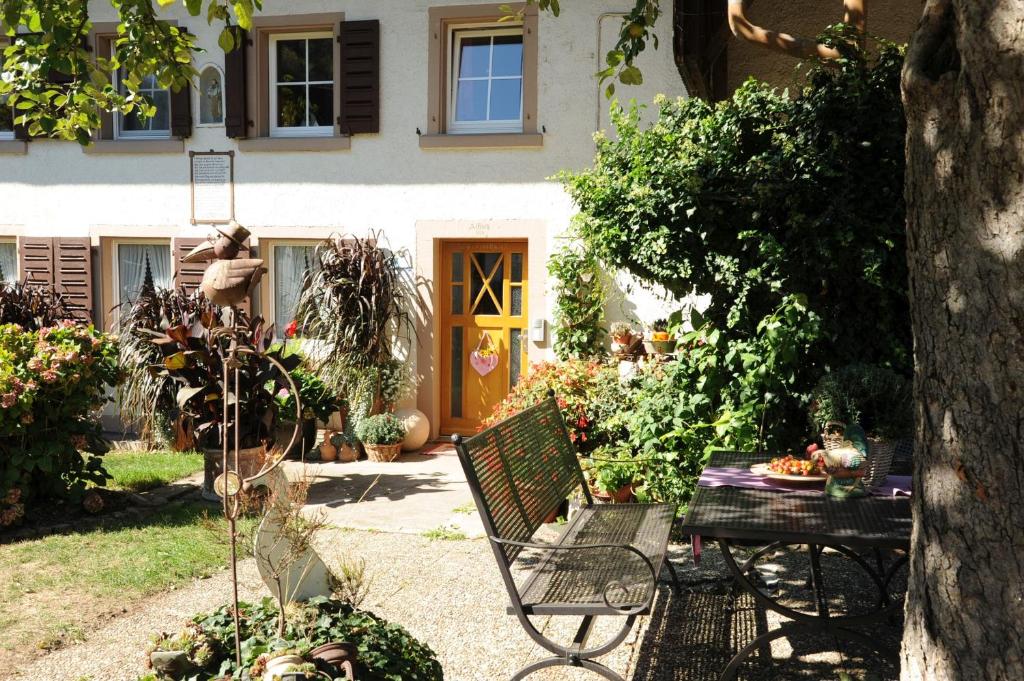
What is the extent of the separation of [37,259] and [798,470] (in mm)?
8893

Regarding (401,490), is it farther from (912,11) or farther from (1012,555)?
(912,11)

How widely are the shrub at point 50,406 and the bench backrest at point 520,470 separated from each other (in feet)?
11.0

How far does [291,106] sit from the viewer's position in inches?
366

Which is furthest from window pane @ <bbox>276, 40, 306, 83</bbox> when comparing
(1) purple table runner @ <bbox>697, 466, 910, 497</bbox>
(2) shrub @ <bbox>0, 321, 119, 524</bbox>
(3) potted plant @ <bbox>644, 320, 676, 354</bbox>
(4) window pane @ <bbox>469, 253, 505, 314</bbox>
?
(1) purple table runner @ <bbox>697, 466, 910, 497</bbox>

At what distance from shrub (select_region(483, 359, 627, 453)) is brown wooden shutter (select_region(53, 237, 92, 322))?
5120mm

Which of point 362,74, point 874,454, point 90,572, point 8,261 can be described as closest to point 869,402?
point 874,454

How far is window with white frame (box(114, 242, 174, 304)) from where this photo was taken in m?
9.78

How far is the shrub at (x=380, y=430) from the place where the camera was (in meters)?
8.19

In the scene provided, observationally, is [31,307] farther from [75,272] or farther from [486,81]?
[486,81]

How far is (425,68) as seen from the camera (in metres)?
8.69

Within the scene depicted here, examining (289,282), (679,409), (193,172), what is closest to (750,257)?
(679,409)

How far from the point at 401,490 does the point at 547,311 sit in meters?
2.29

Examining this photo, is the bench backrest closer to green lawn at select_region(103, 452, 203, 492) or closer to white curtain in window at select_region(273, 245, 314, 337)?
green lawn at select_region(103, 452, 203, 492)

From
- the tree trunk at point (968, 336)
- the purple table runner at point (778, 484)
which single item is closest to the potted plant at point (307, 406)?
the purple table runner at point (778, 484)
